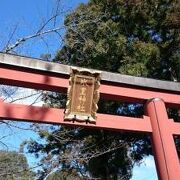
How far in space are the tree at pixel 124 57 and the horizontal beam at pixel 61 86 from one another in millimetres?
4773

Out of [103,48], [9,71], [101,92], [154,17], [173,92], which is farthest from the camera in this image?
[154,17]

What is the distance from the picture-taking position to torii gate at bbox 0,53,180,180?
19.5 feet

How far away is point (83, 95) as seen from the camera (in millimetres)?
6391

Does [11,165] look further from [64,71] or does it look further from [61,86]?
[64,71]

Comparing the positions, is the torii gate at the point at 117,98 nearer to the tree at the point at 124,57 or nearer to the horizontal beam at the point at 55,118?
the horizontal beam at the point at 55,118

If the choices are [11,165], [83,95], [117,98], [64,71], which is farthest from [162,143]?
[11,165]

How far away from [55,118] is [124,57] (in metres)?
6.46

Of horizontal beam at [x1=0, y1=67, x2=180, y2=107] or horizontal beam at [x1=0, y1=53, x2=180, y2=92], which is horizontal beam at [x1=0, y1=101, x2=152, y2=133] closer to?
horizontal beam at [x1=0, y1=67, x2=180, y2=107]

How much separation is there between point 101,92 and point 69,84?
582 mm

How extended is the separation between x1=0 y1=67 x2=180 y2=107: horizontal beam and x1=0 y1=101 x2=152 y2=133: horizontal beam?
40 cm

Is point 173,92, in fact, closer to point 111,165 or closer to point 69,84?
point 69,84

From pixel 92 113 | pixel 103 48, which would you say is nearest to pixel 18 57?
pixel 92 113

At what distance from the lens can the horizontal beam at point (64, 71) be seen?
19.6 feet

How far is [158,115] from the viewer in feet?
21.6
